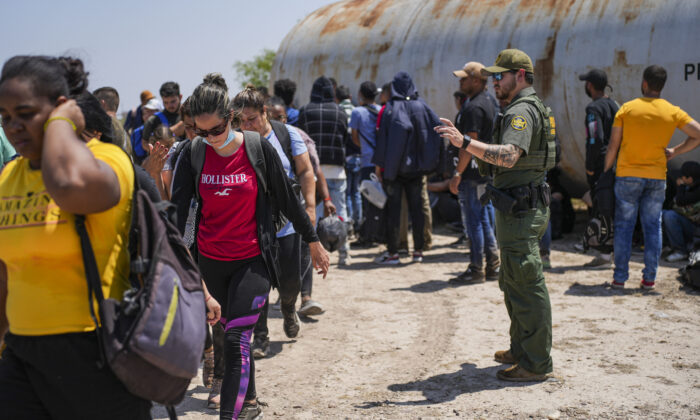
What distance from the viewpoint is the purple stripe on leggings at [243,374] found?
3.44 meters

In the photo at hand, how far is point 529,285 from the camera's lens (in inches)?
171

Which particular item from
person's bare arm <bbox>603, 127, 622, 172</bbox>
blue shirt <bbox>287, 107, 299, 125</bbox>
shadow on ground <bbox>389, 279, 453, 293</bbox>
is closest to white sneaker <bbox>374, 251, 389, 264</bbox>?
shadow on ground <bbox>389, 279, 453, 293</bbox>

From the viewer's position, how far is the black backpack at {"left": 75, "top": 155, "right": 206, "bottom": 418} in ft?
6.67

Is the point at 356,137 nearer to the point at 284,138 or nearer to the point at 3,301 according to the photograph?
the point at 284,138

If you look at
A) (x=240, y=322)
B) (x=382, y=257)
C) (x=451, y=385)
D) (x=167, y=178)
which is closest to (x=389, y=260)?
(x=382, y=257)

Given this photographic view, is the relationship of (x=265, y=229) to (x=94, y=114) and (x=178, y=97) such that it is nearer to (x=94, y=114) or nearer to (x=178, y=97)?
(x=94, y=114)

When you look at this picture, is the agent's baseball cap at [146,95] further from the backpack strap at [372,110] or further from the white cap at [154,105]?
the backpack strap at [372,110]

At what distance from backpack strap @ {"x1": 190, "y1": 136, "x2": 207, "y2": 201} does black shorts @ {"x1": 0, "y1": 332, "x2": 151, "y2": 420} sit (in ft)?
5.17

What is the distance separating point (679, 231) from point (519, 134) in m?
4.66

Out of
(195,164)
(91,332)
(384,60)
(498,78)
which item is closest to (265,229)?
(195,164)

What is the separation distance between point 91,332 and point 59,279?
0.62ft

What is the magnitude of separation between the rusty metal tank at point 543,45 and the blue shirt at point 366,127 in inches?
83.6

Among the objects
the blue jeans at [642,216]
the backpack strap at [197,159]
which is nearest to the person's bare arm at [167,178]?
the backpack strap at [197,159]

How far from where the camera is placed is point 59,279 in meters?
2.09
